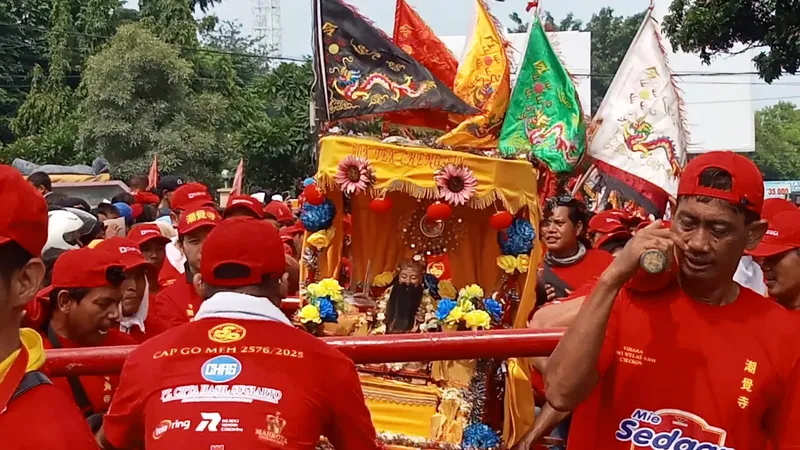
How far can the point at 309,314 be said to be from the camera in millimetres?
6355

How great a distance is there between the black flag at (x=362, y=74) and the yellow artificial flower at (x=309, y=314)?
1395mm

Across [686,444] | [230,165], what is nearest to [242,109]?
[230,165]

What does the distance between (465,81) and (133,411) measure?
535cm

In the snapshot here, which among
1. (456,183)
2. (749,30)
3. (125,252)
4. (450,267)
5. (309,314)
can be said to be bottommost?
(309,314)

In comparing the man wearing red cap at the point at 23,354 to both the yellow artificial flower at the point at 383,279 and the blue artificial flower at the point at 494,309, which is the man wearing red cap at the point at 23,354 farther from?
the yellow artificial flower at the point at 383,279

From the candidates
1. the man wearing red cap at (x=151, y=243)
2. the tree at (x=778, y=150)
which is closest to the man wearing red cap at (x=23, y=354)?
the man wearing red cap at (x=151, y=243)

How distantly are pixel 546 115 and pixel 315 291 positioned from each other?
7.46 ft

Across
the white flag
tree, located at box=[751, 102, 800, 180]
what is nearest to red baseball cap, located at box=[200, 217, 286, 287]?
the white flag

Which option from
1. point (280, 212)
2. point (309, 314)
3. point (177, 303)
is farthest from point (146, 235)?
point (280, 212)

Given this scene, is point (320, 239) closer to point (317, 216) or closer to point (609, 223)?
point (317, 216)

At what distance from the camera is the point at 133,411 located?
8.25ft

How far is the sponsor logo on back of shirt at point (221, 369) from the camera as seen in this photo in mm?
2407

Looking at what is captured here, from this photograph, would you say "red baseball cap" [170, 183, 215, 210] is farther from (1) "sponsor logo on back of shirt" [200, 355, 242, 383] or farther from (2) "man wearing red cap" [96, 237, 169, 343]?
(1) "sponsor logo on back of shirt" [200, 355, 242, 383]

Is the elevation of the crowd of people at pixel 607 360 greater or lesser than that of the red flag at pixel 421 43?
lesser
